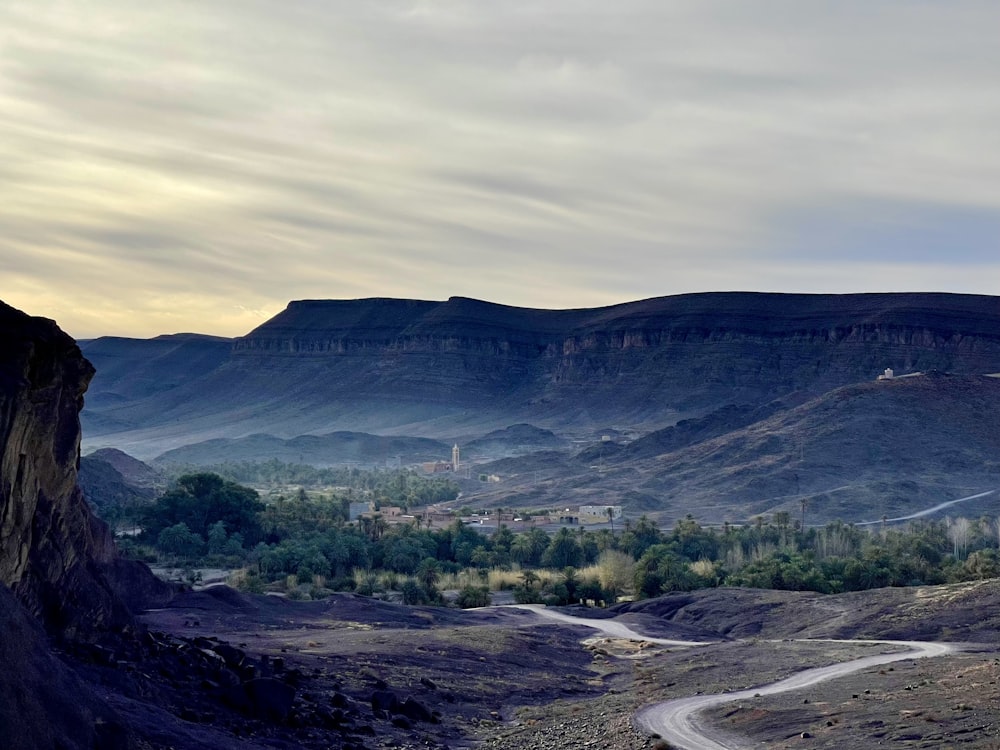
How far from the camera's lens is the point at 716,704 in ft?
109

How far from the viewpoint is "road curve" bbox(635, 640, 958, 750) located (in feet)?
93.8

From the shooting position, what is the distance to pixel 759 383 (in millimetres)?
197125

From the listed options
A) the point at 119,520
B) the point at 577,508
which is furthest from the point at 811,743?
the point at 577,508

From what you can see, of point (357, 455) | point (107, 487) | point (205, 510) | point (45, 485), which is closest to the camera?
point (45, 485)

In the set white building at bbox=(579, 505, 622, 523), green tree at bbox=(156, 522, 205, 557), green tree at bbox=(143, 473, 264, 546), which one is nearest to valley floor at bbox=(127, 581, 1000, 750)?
green tree at bbox=(156, 522, 205, 557)

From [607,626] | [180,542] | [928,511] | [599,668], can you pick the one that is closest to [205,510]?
[180,542]

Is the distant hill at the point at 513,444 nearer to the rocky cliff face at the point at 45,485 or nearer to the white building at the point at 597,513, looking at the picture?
the white building at the point at 597,513

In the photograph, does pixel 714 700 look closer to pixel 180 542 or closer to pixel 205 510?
pixel 180 542

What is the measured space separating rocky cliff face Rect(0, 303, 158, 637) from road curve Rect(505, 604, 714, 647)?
75.8 feet

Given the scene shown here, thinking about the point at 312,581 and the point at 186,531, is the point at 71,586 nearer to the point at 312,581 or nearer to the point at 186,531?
the point at 312,581

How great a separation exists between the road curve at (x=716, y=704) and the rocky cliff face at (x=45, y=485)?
1194cm

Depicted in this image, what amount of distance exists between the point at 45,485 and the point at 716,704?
1614 cm

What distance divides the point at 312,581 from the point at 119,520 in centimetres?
2661

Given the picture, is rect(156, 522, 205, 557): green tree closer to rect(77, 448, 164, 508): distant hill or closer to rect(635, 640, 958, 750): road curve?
rect(77, 448, 164, 508): distant hill
